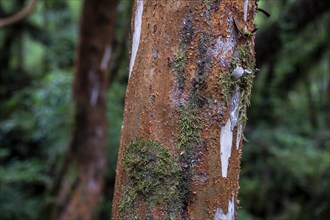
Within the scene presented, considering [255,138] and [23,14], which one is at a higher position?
[23,14]

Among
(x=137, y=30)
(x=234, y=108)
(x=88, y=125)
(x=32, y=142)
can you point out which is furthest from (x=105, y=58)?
(x=234, y=108)

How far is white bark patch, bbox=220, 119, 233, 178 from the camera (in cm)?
134

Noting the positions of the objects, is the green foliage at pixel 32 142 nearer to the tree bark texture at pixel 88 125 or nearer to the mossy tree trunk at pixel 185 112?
the tree bark texture at pixel 88 125

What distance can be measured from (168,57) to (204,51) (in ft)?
0.34

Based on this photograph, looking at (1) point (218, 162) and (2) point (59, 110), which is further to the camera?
(2) point (59, 110)

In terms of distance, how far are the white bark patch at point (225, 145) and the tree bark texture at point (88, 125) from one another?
3.73 m

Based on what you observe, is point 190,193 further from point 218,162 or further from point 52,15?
point 52,15

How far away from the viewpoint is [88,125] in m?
5.03

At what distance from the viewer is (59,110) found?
5871 millimetres

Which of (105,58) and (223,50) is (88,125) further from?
(223,50)

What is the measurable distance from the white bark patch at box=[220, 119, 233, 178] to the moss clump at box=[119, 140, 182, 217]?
0.13 m

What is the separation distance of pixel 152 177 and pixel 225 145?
23cm

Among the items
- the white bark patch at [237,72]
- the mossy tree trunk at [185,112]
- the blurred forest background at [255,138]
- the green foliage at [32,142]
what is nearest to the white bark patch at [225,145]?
the mossy tree trunk at [185,112]

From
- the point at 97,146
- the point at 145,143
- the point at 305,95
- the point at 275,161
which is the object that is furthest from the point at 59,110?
the point at 305,95
